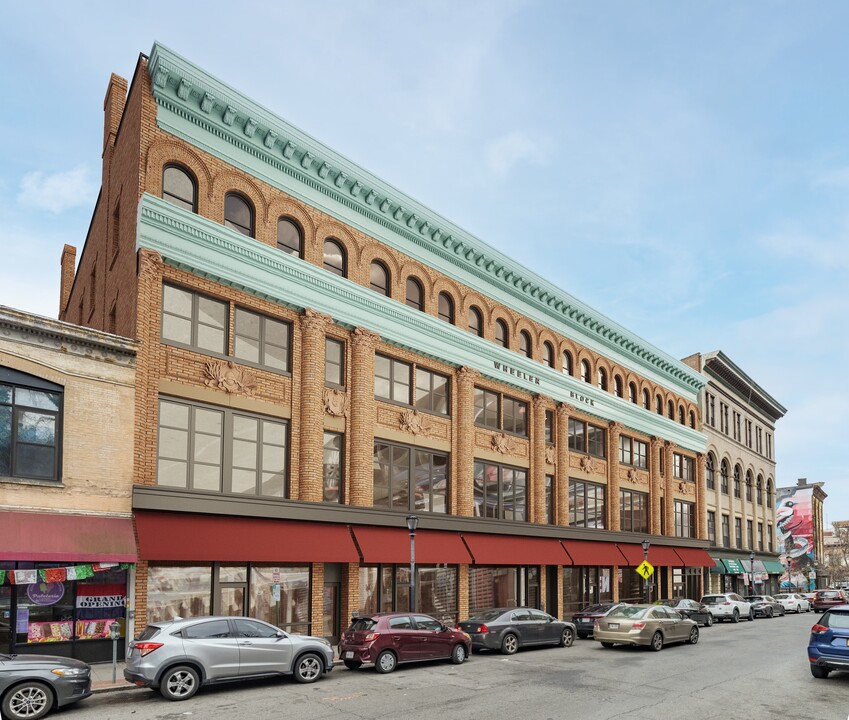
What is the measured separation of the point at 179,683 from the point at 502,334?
2254cm

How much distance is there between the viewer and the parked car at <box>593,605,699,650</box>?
82.3ft

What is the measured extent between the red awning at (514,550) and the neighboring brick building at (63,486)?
1436cm

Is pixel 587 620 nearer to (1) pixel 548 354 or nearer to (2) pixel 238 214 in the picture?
(1) pixel 548 354

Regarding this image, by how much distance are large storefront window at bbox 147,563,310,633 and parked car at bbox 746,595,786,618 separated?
3087 cm

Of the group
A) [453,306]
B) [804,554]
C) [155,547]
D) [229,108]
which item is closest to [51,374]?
[155,547]

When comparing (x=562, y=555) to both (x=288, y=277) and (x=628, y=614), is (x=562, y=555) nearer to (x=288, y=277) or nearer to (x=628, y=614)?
(x=628, y=614)

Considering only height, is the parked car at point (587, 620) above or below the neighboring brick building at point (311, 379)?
below

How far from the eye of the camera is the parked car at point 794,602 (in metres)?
52.2

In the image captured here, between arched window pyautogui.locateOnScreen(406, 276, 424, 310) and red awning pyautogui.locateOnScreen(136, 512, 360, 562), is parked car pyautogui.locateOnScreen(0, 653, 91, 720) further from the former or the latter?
arched window pyautogui.locateOnScreen(406, 276, 424, 310)

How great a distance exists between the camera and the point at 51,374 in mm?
19125

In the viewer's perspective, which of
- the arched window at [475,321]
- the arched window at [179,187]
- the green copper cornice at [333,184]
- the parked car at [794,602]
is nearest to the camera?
the arched window at [179,187]

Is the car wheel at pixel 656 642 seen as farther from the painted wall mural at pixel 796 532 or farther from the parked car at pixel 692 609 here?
the painted wall mural at pixel 796 532

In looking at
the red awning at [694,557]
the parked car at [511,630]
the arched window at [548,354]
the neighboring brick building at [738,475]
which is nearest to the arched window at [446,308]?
the arched window at [548,354]

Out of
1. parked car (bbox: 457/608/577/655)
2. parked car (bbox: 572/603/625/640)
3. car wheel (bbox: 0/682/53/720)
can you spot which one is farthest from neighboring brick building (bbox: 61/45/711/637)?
car wheel (bbox: 0/682/53/720)
